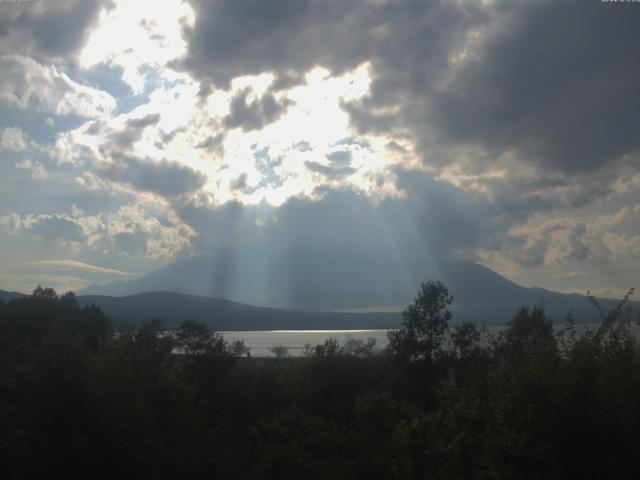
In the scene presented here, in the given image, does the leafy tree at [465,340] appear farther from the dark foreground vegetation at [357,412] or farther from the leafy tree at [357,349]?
the leafy tree at [357,349]

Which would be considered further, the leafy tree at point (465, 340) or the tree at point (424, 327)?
the leafy tree at point (465, 340)

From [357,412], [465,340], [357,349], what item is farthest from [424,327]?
[357,412]

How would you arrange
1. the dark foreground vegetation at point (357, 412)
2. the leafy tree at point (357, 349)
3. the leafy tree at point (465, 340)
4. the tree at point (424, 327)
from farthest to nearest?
1. the leafy tree at point (357, 349)
2. the leafy tree at point (465, 340)
3. the tree at point (424, 327)
4. the dark foreground vegetation at point (357, 412)

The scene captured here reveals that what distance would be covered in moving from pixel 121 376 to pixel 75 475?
6683mm

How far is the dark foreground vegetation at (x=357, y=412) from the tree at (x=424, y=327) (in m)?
0.10

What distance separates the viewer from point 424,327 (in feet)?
148

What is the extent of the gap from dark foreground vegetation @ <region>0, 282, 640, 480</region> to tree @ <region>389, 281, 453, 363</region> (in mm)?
97

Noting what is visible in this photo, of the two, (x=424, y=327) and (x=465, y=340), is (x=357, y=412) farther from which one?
(x=465, y=340)

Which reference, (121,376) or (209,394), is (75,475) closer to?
(121,376)

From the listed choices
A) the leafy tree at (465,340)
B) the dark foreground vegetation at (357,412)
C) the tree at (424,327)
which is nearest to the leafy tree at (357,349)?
the dark foreground vegetation at (357,412)

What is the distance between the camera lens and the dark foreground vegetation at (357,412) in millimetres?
14594

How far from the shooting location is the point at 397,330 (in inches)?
1826

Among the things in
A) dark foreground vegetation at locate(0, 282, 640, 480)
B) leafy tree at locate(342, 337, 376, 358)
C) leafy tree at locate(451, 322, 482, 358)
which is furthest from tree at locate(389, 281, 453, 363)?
leafy tree at locate(342, 337, 376, 358)

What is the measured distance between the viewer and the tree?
45031mm
